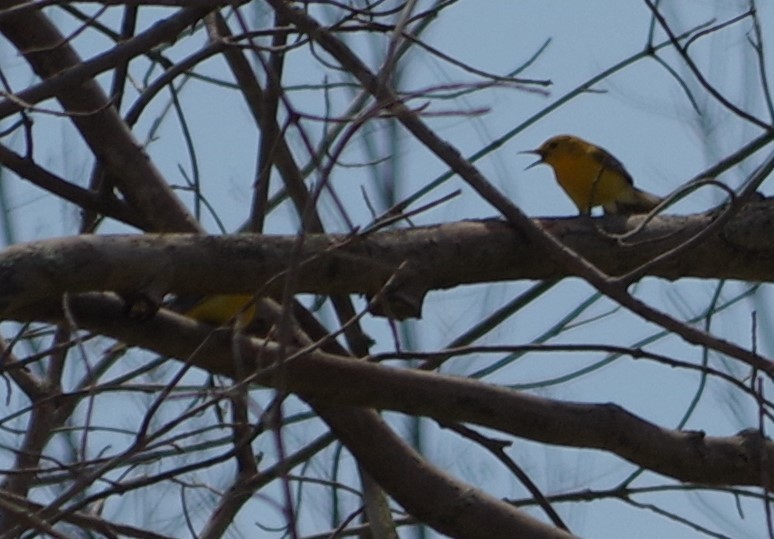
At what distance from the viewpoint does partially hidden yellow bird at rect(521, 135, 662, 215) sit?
586 centimetres

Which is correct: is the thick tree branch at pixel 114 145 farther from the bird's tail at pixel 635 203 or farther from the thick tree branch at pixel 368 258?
the bird's tail at pixel 635 203

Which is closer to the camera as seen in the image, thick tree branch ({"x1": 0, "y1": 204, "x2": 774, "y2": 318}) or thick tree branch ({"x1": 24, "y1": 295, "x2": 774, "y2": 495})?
thick tree branch ({"x1": 0, "y1": 204, "x2": 774, "y2": 318})

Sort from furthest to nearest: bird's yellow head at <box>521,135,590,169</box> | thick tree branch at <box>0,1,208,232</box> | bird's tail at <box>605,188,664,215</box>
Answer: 1. bird's yellow head at <box>521,135,590,169</box>
2. bird's tail at <box>605,188,664,215</box>
3. thick tree branch at <box>0,1,208,232</box>

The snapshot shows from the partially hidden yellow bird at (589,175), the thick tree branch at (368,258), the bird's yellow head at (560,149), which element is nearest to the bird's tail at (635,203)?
the partially hidden yellow bird at (589,175)

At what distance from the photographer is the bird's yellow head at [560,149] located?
687cm

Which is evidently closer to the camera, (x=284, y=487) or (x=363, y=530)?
(x=284, y=487)

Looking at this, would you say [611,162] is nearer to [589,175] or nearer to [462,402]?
[589,175]

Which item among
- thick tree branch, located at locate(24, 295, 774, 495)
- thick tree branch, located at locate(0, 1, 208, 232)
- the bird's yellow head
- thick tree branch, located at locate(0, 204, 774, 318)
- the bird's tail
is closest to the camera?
thick tree branch, located at locate(0, 204, 774, 318)

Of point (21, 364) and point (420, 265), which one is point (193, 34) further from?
point (21, 364)

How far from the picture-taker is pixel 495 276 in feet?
10.2

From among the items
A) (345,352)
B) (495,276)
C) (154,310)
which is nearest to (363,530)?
(345,352)

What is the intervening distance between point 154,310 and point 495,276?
749mm

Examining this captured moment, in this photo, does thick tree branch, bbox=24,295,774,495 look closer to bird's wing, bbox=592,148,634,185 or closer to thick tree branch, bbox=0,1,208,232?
thick tree branch, bbox=0,1,208,232

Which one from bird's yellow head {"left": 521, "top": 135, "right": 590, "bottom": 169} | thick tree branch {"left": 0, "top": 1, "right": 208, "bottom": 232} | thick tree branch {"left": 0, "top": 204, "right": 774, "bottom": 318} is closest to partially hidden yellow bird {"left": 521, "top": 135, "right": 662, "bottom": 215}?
bird's yellow head {"left": 521, "top": 135, "right": 590, "bottom": 169}
